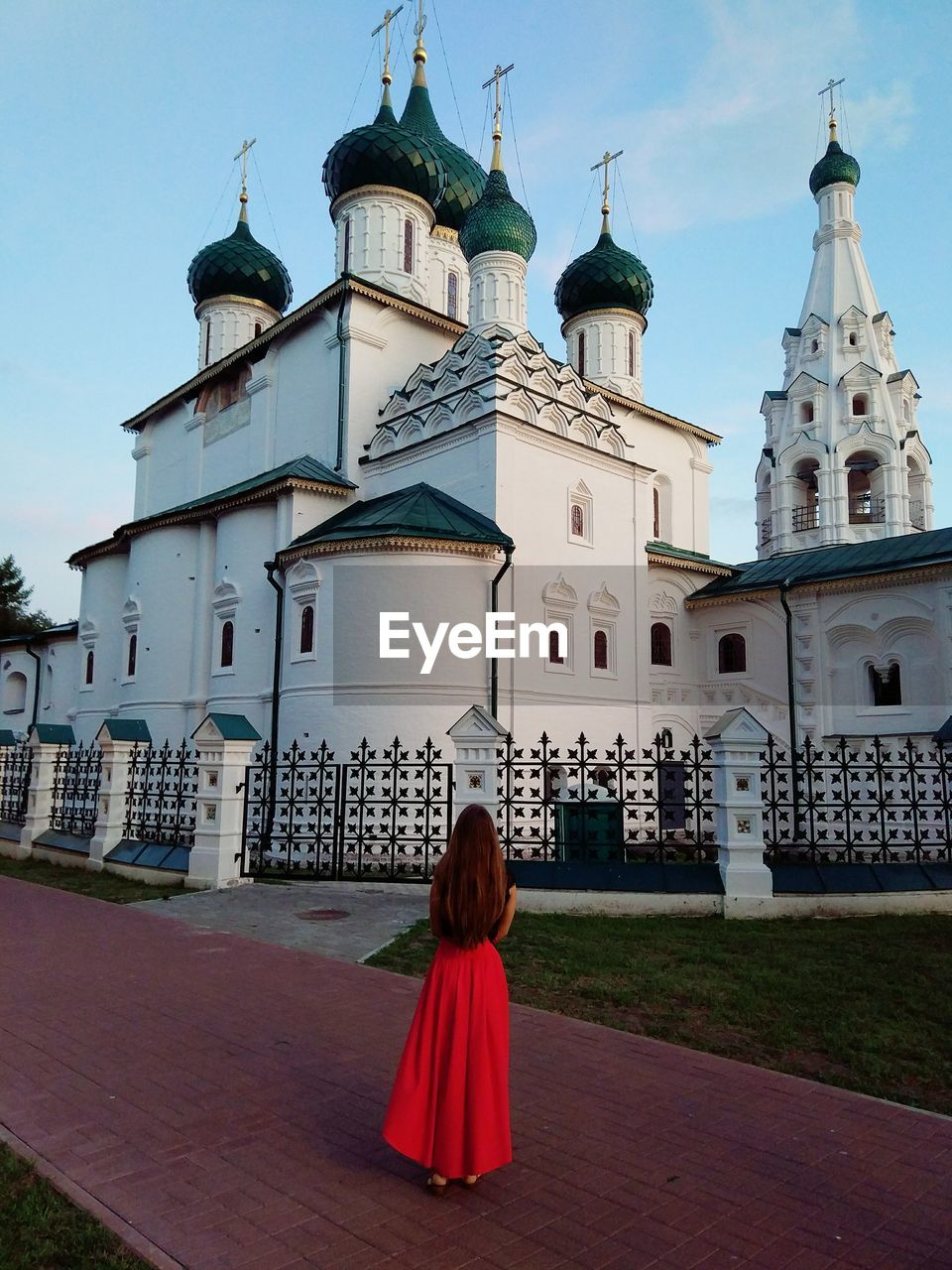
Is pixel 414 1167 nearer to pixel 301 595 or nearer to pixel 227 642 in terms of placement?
pixel 301 595

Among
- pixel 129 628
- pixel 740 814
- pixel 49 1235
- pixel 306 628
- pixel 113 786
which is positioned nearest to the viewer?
pixel 49 1235

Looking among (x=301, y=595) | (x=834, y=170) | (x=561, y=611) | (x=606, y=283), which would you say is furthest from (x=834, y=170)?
(x=301, y=595)

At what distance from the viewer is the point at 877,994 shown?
5.99 metres

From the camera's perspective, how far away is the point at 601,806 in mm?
12430

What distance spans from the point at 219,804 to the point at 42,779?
5.25 m

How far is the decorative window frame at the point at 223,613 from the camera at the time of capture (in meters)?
18.1

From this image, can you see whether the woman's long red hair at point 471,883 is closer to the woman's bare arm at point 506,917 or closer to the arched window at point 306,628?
the woman's bare arm at point 506,917

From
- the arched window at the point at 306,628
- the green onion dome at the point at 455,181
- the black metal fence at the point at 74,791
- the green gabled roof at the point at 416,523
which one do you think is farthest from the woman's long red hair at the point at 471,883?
the green onion dome at the point at 455,181

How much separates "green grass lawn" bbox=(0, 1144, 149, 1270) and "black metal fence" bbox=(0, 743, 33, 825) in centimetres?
1319

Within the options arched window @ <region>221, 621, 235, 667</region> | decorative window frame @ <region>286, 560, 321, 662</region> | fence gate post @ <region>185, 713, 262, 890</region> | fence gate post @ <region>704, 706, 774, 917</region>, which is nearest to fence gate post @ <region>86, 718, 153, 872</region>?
fence gate post @ <region>185, 713, 262, 890</region>

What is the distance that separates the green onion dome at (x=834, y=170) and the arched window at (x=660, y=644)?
18.7m

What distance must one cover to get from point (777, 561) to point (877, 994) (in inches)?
672

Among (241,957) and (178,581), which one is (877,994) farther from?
(178,581)

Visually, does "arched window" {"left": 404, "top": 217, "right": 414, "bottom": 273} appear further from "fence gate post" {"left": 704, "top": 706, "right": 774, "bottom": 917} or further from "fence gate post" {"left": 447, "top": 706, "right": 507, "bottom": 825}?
"fence gate post" {"left": 704, "top": 706, "right": 774, "bottom": 917}
